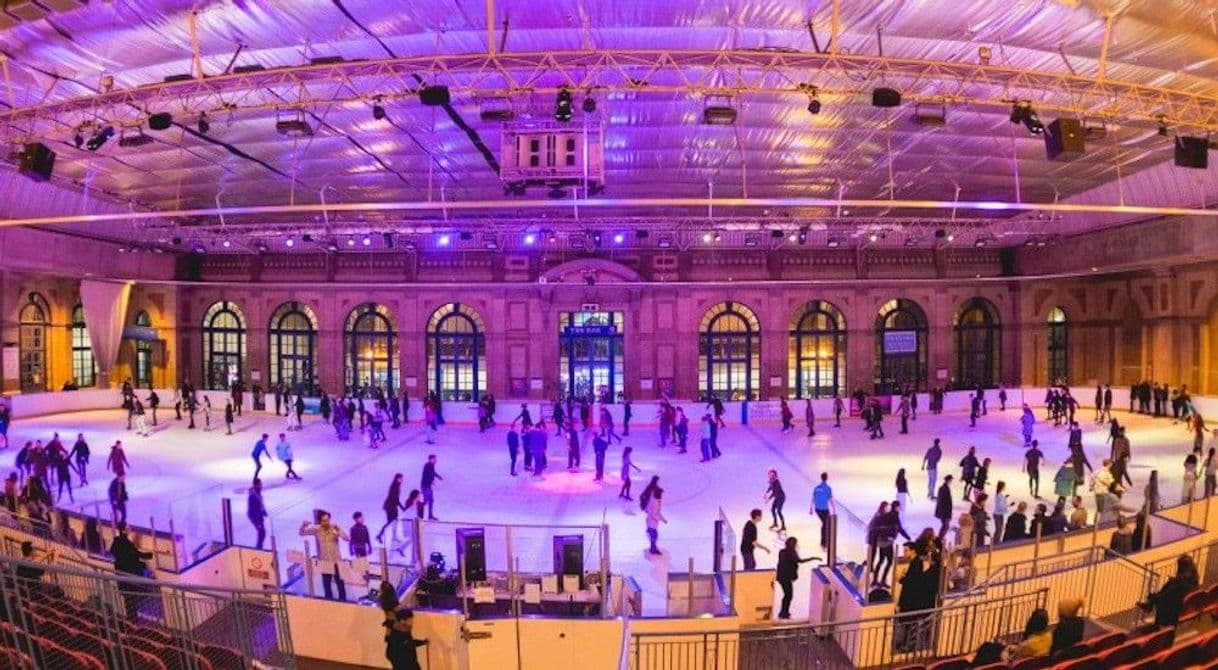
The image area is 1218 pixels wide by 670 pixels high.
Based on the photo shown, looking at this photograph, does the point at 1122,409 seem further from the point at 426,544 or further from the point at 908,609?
the point at 426,544

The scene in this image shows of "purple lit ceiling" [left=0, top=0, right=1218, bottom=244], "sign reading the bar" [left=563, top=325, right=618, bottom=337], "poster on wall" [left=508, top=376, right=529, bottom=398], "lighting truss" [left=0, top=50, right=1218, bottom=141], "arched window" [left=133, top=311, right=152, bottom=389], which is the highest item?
"purple lit ceiling" [left=0, top=0, right=1218, bottom=244]

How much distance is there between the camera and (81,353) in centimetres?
2950

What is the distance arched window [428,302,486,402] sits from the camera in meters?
29.0

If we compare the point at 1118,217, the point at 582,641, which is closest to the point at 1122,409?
the point at 1118,217

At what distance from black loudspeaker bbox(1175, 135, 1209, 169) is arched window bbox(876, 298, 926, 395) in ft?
52.8

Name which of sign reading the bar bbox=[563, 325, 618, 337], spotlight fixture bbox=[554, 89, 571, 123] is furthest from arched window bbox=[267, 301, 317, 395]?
spotlight fixture bbox=[554, 89, 571, 123]

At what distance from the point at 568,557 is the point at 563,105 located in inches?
269

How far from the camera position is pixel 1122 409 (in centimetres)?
2666

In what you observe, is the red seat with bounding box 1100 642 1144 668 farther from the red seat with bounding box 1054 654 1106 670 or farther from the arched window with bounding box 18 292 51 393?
the arched window with bounding box 18 292 51 393

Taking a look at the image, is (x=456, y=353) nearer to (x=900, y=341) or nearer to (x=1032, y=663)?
(x=900, y=341)

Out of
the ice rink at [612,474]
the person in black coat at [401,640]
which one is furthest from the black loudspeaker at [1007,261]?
the person in black coat at [401,640]

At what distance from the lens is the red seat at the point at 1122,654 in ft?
19.3

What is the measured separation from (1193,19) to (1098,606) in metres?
8.48

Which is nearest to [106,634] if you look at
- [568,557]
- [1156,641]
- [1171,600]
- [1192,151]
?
[568,557]
